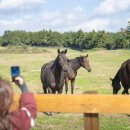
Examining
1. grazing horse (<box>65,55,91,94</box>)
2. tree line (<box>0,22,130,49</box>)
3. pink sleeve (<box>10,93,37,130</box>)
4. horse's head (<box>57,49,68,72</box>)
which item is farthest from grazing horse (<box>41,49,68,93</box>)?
tree line (<box>0,22,130,49</box>)

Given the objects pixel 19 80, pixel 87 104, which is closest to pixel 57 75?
pixel 87 104

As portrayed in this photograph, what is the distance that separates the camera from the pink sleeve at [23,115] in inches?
126

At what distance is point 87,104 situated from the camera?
195 inches

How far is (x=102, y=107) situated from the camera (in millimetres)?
4918

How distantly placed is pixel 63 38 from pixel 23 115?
140530mm

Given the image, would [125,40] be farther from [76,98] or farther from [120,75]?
[76,98]

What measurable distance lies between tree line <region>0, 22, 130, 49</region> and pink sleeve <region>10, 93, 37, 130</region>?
119 meters

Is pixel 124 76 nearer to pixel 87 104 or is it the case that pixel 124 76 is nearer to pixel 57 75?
pixel 57 75

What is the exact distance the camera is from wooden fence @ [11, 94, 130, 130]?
490cm

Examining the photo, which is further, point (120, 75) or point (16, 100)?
point (120, 75)

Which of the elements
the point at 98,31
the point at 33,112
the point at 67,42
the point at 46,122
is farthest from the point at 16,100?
the point at 67,42

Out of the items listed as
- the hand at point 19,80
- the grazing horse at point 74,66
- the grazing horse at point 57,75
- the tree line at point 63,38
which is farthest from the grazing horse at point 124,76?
the tree line at point 63,38

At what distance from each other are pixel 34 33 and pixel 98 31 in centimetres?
2529

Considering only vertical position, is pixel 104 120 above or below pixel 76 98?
below
